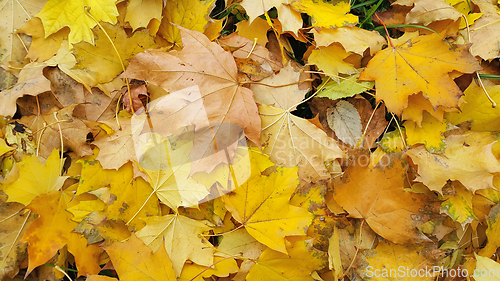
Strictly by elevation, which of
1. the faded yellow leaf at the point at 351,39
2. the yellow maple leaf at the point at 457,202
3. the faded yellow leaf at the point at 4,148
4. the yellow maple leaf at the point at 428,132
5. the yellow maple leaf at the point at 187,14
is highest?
the yellow maple leaf at the point at 187,14

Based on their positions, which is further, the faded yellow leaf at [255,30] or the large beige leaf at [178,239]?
the faded yellow leaf at [255,30]

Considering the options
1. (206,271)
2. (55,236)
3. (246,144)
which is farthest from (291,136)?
(55,236)

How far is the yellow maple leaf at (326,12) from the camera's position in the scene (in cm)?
94

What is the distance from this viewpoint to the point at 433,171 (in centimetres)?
92

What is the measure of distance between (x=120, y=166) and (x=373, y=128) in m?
0.88

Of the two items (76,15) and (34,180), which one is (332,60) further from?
(34,180)

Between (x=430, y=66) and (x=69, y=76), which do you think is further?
(x=69, y=76)

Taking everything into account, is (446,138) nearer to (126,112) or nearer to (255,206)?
(255,206)

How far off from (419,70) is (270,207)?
652 mm

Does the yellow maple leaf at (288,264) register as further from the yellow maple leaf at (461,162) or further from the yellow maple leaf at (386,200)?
the yellow maple leaf at (461,162)

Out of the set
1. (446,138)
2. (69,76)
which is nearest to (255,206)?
(446,138)

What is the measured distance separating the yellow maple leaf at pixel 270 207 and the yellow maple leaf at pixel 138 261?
0.84 feet

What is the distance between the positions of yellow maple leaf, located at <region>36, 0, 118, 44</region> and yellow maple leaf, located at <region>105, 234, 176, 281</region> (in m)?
0.69

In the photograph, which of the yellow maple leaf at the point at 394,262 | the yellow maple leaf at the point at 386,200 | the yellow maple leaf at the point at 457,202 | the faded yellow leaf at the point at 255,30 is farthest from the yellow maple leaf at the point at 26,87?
the yellow maple leaf at the point at 457,202
